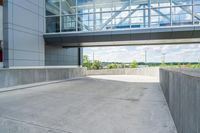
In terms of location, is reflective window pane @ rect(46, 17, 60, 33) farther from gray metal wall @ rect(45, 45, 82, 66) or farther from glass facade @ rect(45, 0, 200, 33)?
gray metal wall @ rect(45, 45, 82, 66)

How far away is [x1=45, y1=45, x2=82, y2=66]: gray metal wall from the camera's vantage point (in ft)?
63.8

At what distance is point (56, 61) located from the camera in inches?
824

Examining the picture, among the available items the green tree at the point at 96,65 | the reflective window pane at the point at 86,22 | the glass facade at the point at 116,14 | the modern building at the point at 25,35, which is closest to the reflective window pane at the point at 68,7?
the glass facade at the point at 116,14

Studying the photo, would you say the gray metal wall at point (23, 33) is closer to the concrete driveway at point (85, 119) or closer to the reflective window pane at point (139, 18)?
the concrete driveway at point (85, 119)

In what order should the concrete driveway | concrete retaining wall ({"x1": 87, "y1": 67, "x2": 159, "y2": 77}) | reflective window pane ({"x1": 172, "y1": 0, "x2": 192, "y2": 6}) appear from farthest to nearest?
1. concrete retaining wall ({"x1": 87, "y1": 67, "x2": 159, "y2": 77})
2. reflective window pane ({"x1": 172, "y1": 0, "x2": 192, "y2": 6})
3. the concrete driveway

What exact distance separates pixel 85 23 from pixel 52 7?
4632 millimetres

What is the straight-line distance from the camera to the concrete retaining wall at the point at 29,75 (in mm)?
12912

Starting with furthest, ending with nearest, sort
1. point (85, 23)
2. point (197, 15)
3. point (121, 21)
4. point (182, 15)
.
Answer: point (85, 23) < point (121, 21) < point (182, 15) < point (197, 15)

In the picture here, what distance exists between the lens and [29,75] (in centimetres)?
1541

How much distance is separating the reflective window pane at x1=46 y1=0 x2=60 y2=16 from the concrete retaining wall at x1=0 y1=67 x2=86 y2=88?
6246 mm

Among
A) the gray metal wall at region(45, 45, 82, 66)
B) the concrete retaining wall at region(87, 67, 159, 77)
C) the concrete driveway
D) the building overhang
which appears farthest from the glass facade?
the concrete retaining wall at region(87, 67, 159, 77)

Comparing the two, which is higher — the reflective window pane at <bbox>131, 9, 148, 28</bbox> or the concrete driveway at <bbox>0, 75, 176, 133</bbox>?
the reflective window pane at <bbox>131, 9, 148, 28</bbox>

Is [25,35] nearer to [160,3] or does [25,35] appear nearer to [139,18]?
[139,18]

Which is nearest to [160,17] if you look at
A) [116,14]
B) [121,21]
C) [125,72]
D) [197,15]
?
[197,15]
